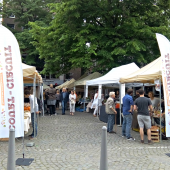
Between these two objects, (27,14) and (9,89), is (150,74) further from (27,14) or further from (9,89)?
(27,14)

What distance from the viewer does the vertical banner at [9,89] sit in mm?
5391

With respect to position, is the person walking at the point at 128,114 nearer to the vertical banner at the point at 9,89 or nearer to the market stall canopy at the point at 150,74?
the market stall canopy at the point at 150,74

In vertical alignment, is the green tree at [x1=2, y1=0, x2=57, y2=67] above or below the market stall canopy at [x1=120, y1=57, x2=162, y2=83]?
above

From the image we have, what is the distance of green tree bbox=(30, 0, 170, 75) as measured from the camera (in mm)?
16438

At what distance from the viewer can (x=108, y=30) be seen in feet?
55.9

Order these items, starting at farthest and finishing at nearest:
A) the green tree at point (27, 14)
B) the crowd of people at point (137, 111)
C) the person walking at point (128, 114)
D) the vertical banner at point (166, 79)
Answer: the green tree at point (27, 14) → the person walking at point (128, 114) → the crowd of people at point (137, 111) → the vertical banner at point (166, 79)

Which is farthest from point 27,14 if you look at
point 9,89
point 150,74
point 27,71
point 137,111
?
point 9,89

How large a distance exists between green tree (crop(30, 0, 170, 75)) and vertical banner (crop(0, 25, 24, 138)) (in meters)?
10.8

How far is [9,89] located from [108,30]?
503 inches

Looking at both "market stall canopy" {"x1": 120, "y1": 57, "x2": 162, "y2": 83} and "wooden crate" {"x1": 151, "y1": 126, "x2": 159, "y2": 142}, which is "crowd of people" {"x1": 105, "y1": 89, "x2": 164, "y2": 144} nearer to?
"wooden crate" {"x1": 151, "y1": 126, "x2": 159, "y2": 142}

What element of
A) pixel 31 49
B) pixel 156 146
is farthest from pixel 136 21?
pixel 31 49

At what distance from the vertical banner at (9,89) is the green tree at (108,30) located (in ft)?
35.4

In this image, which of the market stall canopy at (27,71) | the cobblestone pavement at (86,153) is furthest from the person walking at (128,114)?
the market stall canopy at (27,71)

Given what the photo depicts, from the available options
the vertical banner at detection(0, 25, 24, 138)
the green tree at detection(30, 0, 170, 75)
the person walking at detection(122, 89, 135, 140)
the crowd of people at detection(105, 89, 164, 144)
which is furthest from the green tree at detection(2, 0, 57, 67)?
the vertical banner at detection(0, 25, 24, 138)
